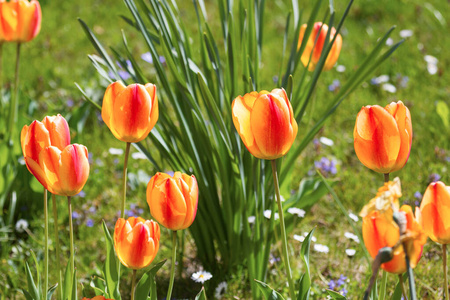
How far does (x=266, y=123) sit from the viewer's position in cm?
111

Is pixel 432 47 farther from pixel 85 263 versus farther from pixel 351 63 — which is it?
pixel 85 263

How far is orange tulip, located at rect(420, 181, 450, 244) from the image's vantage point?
102 centimetres

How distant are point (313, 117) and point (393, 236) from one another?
2.05 metres

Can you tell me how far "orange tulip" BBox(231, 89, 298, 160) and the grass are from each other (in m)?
0.78

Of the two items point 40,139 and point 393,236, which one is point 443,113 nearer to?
point 393,236

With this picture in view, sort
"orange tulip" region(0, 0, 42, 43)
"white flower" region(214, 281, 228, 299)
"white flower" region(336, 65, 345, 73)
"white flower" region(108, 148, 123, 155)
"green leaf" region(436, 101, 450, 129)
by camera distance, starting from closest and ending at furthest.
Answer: "white flower" region(214, 281, 228, 299), "orange tulip" region(0, 0, 42, 43), "white flower" region(108, 148, 123, 155), "green leaf" region(436, 101, 450, 129), "white flower" region(336, 65, 345, 73)

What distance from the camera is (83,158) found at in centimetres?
114

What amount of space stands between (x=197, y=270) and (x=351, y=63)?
1979 millimetres

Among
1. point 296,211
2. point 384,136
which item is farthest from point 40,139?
point 296,211

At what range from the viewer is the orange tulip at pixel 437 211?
1.02 metres

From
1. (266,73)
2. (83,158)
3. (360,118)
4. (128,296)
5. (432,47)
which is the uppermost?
(432,47)

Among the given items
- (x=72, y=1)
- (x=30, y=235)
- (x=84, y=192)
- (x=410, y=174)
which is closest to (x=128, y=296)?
(x=30, y=235)

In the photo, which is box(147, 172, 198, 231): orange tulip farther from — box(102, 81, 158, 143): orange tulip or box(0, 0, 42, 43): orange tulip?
→ box(0, 0, 42, 43): orange tulip

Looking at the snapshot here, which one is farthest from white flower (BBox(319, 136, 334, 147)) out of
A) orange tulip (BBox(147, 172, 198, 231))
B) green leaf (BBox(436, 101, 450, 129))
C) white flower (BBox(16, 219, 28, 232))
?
orange tulip (BBox(147, 172, 198, 231))
